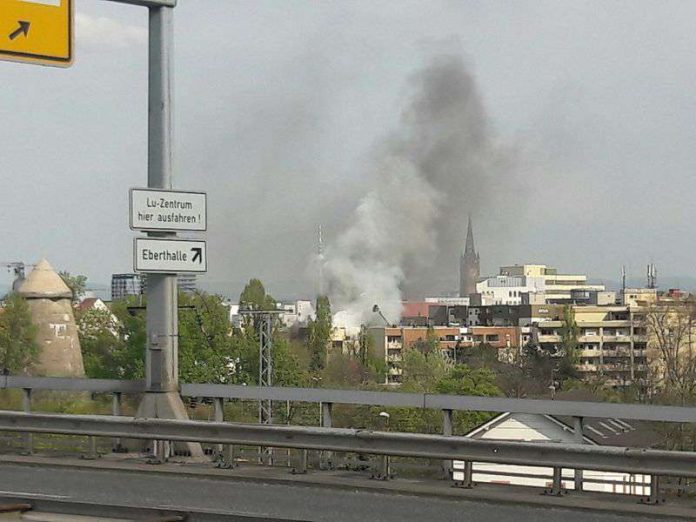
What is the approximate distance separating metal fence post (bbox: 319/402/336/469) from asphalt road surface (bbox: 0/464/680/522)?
969 mm

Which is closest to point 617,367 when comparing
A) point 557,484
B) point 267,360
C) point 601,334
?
point 601,334

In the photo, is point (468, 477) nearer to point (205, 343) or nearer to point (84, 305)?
point (205, 343)

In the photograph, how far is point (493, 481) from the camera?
14.1 m

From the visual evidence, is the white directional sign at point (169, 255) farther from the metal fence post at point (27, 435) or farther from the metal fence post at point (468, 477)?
the metal fence post at point (468, 477)

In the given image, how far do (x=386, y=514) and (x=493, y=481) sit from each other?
2569 mm

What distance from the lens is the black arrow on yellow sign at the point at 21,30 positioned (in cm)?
1555

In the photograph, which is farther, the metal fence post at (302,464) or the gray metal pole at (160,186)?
the gray metal pole at (160,186)

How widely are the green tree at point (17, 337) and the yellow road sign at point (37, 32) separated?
237ft

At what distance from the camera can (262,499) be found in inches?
503

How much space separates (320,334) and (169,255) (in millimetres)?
128029

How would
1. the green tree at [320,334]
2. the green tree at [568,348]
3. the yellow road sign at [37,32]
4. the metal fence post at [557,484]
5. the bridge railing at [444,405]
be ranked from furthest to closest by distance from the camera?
the green tree at [320,334] → the green tree at [568,348] → the yellow road sign at [37,32] → the metal fence post at [557,484] → the bridge railing at [444,405]

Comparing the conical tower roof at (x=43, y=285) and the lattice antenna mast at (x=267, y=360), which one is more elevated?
the conical tower roof at (x=43, y=285)

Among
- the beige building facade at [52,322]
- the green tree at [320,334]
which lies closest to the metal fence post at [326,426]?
the beige building facade at [52,322]

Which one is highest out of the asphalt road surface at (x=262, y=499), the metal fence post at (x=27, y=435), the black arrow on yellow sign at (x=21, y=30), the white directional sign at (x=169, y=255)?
the black arrow on yellow sign at (x=21, y=30)
